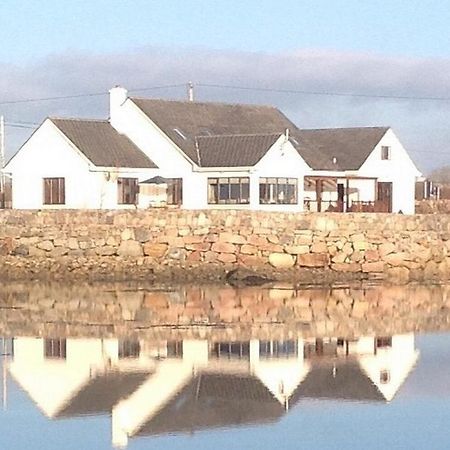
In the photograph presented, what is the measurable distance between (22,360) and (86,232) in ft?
61.1

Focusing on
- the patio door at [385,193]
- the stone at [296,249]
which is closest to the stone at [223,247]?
the stone at [296,249]

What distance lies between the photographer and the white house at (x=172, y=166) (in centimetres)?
4497

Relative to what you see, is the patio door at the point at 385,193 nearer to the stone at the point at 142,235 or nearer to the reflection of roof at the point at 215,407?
the stone at the point at 142,235

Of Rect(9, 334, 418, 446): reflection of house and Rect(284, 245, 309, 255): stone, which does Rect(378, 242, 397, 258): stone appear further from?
Rect(9, 334, 418, 446): reflection of house

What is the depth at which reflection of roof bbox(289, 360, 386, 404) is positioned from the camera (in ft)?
46.1

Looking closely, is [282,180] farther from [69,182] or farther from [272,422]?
[272,422]

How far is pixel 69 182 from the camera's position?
4503cm

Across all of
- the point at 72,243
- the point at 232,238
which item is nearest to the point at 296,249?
the point at 232,238

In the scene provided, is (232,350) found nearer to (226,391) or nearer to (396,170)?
(226,391)

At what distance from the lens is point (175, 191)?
47.1 m

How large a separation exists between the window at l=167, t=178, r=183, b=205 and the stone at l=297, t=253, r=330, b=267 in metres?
12.6

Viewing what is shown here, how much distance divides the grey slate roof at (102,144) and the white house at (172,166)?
6 cm

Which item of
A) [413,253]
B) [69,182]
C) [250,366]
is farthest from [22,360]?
[69,182]

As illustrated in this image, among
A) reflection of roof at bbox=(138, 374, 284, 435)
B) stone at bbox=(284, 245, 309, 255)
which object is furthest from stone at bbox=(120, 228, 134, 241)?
reflection of roof at bbox=(138, 374, 284, 435)
